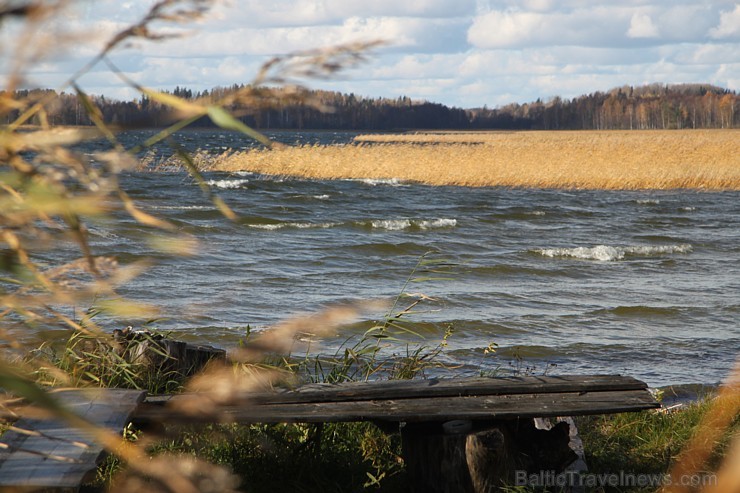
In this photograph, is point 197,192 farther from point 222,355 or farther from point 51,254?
point 222,355

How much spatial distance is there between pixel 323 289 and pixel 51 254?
172 inches

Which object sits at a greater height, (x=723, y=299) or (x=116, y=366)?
(x=116, y=366)

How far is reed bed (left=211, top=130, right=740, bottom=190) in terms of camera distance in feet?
93.6

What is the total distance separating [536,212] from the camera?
845 inches

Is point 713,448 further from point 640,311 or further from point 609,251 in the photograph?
point 609,251

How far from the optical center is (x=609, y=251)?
1495cm

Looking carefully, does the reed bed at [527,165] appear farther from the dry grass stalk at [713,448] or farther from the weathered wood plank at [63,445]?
the weathered wood plank at [63,445]

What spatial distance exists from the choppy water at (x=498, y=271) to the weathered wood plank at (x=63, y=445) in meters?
0.41

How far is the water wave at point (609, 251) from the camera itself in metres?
14.7

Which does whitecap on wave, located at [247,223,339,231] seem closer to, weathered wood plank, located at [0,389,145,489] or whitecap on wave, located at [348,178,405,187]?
whitecap on wave, located at [348,178,405,187]

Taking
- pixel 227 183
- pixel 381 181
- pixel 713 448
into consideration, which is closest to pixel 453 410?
pixel 713 448

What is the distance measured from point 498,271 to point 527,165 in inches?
727

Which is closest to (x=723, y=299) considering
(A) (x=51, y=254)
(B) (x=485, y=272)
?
(B) (x=485, y=272)

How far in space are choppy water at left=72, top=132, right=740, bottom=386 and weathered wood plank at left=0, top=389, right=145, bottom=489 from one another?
0.41m
